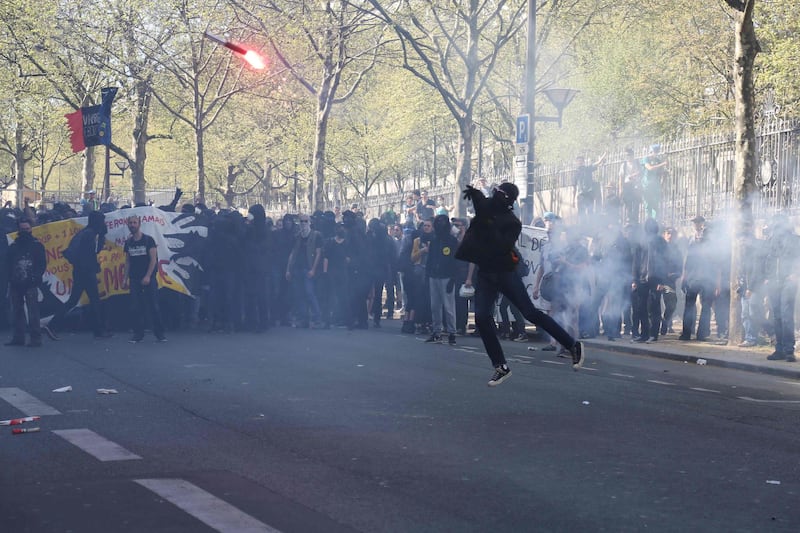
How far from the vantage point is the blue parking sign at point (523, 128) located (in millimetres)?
22266

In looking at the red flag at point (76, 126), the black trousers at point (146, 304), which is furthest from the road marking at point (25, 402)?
the red flag at point (76, 126)

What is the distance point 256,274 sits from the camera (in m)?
19.1

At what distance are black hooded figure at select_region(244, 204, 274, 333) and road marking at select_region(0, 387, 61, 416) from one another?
7802 mm

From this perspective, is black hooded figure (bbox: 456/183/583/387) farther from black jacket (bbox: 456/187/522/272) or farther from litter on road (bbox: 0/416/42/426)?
litter on road (bbox: 0/416/42/426)

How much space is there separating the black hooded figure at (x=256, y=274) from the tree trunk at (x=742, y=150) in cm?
758

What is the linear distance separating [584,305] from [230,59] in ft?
76.7

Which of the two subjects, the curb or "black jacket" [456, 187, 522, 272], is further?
the curb

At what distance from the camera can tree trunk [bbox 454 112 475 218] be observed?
28.7 m

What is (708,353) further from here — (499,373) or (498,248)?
(498,248)

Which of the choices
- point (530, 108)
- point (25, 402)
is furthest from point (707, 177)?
point (25, 402)

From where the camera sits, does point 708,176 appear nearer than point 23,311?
No

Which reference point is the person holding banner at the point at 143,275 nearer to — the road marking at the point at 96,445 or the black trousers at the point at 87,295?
the black trousers at the point at 87,295

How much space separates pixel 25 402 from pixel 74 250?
25.4 ft

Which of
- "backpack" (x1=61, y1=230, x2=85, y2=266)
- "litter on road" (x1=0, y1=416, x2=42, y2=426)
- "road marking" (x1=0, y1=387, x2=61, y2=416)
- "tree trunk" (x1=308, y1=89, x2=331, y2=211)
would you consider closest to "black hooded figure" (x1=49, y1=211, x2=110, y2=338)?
"backpack" (x1=61, y1=230, x2=85, y2=266)
